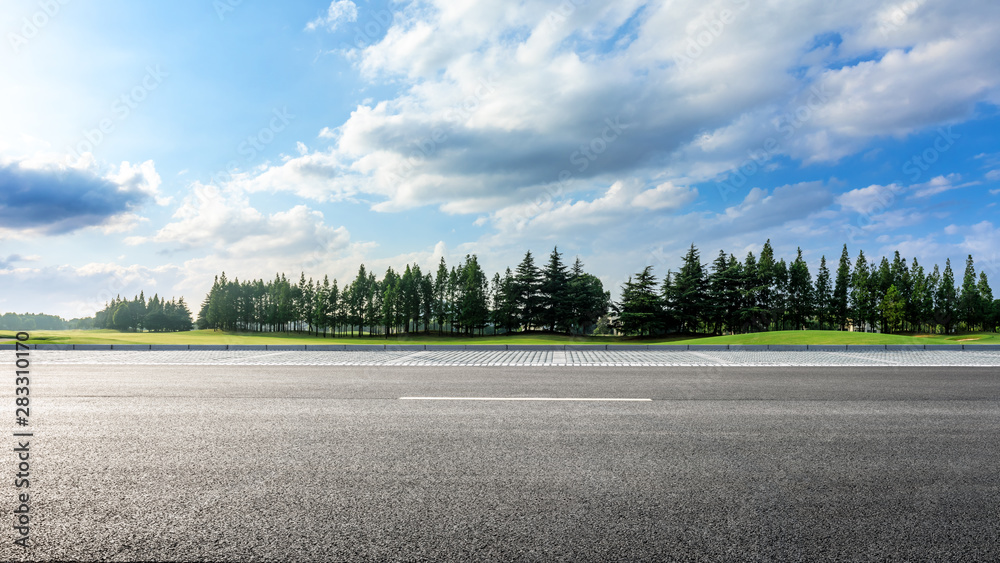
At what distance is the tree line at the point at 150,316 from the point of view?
100 meters

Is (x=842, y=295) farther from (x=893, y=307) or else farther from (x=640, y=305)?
(x=640, y=305)

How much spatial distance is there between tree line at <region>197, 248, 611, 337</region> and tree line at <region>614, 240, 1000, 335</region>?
23.5ft

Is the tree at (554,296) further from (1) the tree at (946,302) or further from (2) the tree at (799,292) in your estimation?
(1) the tree at (946,302)

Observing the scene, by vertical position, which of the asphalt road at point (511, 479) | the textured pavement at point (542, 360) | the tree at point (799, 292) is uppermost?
the tree at point (799, 292)

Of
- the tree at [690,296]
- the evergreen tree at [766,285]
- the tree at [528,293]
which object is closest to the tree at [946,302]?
the evergreen tree at [766,285]

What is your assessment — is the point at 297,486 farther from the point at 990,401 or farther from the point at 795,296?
the point at 795,296

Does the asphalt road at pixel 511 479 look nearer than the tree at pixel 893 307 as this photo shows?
Yes

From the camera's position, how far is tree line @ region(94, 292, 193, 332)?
330ft

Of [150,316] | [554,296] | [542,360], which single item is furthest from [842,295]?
[150,316]

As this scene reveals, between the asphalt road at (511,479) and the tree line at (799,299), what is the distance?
54.8m

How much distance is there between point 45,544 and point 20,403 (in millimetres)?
6166

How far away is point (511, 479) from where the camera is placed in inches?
154

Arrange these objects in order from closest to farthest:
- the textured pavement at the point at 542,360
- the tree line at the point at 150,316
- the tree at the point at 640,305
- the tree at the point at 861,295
Answer: the textured pavement at the point at 542,360 → the tree at the point at 640,305 → the tree at the point at 861,295 → the tree line at the point at 150,316

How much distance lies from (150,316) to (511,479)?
120516 mm
